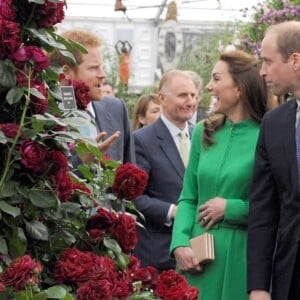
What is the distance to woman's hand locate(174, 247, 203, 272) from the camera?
12.8 ft

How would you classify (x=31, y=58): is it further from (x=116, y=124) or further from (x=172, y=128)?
(x=172, y=128)

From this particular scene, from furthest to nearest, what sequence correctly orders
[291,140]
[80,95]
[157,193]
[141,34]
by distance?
[141,34]
[157,193]
[291,140]
[80,95]

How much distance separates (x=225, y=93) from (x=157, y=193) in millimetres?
1265

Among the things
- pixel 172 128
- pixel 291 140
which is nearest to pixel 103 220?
pixel 291 140

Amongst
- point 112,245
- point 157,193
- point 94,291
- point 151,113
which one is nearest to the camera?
point 94,291

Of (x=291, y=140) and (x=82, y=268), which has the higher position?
(x=291, y=140)

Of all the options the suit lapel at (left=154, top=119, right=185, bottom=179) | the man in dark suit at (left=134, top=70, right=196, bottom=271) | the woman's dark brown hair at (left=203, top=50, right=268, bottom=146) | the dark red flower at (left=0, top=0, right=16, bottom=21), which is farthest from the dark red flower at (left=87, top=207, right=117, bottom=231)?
the suit lapel at (left=154, top=119, right=185, bottom=179)

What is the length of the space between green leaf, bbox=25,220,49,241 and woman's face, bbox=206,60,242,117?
168 cm

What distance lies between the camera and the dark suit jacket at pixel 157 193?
5.00m

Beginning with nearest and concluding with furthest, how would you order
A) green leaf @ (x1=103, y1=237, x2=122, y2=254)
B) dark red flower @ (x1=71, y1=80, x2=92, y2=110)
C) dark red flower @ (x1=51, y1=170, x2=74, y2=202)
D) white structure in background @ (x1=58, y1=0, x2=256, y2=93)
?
dark red flower @ (x1=51, y1=170, x2=74, y2=202), green leaf @ (x1=103, y1=237, x2=122, y2=254), dark red flower @ (x1=71, y1=80, x2=92, y2=110), white structure in background @ (x1=58, y1=0, x2=256, y2=93)

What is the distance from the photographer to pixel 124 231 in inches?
106

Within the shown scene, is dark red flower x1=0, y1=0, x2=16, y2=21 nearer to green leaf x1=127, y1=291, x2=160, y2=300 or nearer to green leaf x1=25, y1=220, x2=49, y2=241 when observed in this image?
green leaf x1=25, y1=220, x2=49, y2=241

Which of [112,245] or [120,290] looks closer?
[120,290]

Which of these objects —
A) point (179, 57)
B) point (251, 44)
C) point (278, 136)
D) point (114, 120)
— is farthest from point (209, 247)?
point (179, 57)
